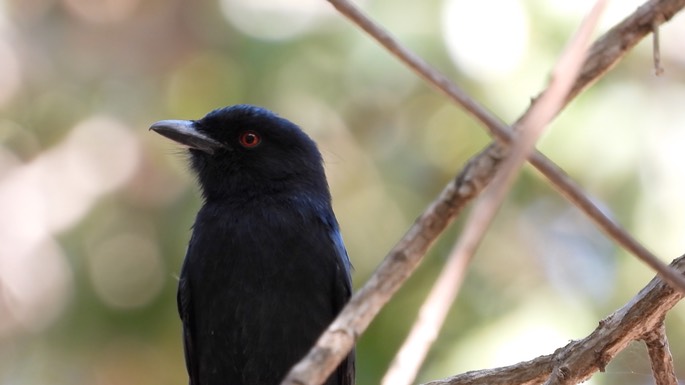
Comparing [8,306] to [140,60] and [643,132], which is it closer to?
[140,60]

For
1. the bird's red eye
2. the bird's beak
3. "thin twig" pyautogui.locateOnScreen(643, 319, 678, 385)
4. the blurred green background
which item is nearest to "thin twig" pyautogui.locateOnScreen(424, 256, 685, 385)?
"thin twig" pyautogui.locateOnScreen(643, 319, 678, 385)

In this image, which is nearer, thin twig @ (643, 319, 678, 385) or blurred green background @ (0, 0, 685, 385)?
thin twig @ (643, 319, 678, 385)

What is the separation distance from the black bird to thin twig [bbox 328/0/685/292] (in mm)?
2191

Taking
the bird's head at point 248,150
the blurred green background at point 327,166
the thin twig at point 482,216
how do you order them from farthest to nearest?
1. the blurred green background at point 327,166
2. the bird's head at point 248,150
3. the thin twig at point 482,216

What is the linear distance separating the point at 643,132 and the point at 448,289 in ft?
13.8

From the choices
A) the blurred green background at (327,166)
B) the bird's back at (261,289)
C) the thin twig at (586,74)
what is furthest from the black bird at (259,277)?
the thin twig at (586,74)

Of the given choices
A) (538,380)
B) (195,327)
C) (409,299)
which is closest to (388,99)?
(409,299)

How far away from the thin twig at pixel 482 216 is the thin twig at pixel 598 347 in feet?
4.52

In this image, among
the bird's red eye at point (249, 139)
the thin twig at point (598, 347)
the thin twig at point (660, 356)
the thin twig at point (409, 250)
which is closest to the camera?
the thin twig at point (409, 250)

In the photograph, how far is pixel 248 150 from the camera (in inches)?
189

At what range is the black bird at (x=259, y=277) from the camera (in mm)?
4211

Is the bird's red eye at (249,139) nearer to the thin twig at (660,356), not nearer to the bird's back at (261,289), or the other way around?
the bird's back at (261,289)

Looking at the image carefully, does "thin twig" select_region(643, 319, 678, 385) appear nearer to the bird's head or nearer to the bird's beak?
the bird's head

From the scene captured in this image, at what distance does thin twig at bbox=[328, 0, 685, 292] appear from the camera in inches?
77.3
